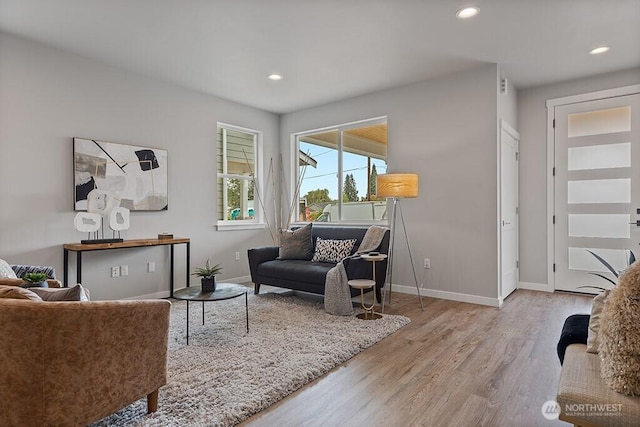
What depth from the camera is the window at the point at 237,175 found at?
528cm

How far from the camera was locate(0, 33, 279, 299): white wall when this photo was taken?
328cm

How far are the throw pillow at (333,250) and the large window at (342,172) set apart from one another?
94cm

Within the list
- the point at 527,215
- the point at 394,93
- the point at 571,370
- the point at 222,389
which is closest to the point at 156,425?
the point at 222,389

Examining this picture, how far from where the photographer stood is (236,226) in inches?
210

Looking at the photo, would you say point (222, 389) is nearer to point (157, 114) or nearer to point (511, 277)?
point (157, 114)

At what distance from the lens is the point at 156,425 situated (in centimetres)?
173

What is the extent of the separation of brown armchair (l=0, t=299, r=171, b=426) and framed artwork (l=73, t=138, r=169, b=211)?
105 inches

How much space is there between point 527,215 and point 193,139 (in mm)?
4580

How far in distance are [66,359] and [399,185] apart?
10.4 feet

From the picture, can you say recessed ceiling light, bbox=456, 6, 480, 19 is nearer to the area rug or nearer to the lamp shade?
the lamp shade

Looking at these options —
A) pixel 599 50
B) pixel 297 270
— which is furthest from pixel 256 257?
pixel 599 50

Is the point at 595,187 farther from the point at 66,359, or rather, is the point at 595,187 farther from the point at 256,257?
the point at 66,359

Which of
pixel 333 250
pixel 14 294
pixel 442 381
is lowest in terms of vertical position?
pixel 442 381

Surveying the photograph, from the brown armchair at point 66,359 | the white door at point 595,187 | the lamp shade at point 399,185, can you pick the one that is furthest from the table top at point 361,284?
the white door at point 595,187
